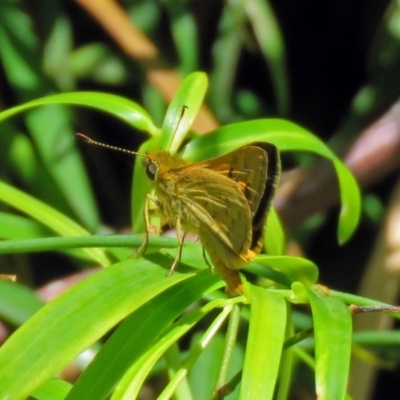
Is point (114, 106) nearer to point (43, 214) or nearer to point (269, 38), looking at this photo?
point (43, 214)

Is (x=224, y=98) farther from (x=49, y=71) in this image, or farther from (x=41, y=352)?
(x=41, y=352)

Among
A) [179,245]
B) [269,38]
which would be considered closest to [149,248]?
[179,245]

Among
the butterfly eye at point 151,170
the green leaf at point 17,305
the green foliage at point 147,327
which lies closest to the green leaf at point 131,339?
the green foliage at point 147,327

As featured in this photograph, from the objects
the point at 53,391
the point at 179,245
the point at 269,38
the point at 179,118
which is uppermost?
the point at 269,38

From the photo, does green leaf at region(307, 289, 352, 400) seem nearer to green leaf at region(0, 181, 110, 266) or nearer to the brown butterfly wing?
the brown butterfly wing

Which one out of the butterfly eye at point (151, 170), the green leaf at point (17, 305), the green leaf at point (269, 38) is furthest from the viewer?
the green leaf at point (269, 38)

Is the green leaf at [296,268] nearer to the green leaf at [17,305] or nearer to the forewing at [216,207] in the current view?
the forewing at [216,207]

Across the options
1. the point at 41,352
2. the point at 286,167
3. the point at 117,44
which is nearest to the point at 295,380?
the point at 286,167
